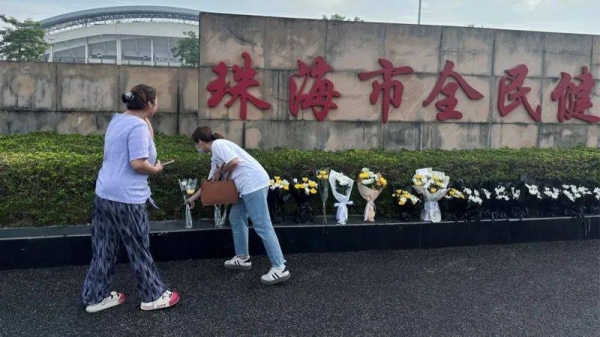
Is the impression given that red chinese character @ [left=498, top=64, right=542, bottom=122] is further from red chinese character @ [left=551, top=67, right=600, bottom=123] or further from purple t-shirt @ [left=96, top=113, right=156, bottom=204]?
purple t-shirt @ [left=96, top=113, right=156, bottom=204]

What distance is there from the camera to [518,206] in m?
5.17

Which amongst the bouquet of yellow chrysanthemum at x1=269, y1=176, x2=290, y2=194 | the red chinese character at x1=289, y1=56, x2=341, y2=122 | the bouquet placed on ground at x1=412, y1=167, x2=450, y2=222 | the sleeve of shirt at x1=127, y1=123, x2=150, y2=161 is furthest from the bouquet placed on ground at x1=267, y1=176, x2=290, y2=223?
the red chinese character at x1=289, y1=56, x2=341, y2=122

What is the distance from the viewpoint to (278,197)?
15.4 feet

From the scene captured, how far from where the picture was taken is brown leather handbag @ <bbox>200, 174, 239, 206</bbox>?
12.5 feet

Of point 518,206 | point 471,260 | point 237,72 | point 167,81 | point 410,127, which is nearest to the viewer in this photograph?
point 471,260

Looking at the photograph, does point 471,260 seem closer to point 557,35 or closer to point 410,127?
point 410,127

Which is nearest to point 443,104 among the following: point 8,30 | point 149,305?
point 149,305

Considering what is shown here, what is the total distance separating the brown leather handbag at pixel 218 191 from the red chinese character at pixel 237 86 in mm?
2778

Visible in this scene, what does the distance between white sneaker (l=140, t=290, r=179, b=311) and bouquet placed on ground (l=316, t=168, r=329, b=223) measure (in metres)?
1.75

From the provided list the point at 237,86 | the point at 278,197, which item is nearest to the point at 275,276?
the point at 278,197

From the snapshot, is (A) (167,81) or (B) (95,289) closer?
(B) (95,289)

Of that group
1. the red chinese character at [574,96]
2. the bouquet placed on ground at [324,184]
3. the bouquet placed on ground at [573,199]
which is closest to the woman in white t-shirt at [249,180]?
the bouquet placed on ground at [324,184]

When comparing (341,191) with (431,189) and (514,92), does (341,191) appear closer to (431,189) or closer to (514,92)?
(431,189)

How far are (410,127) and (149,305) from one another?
4683 mm
